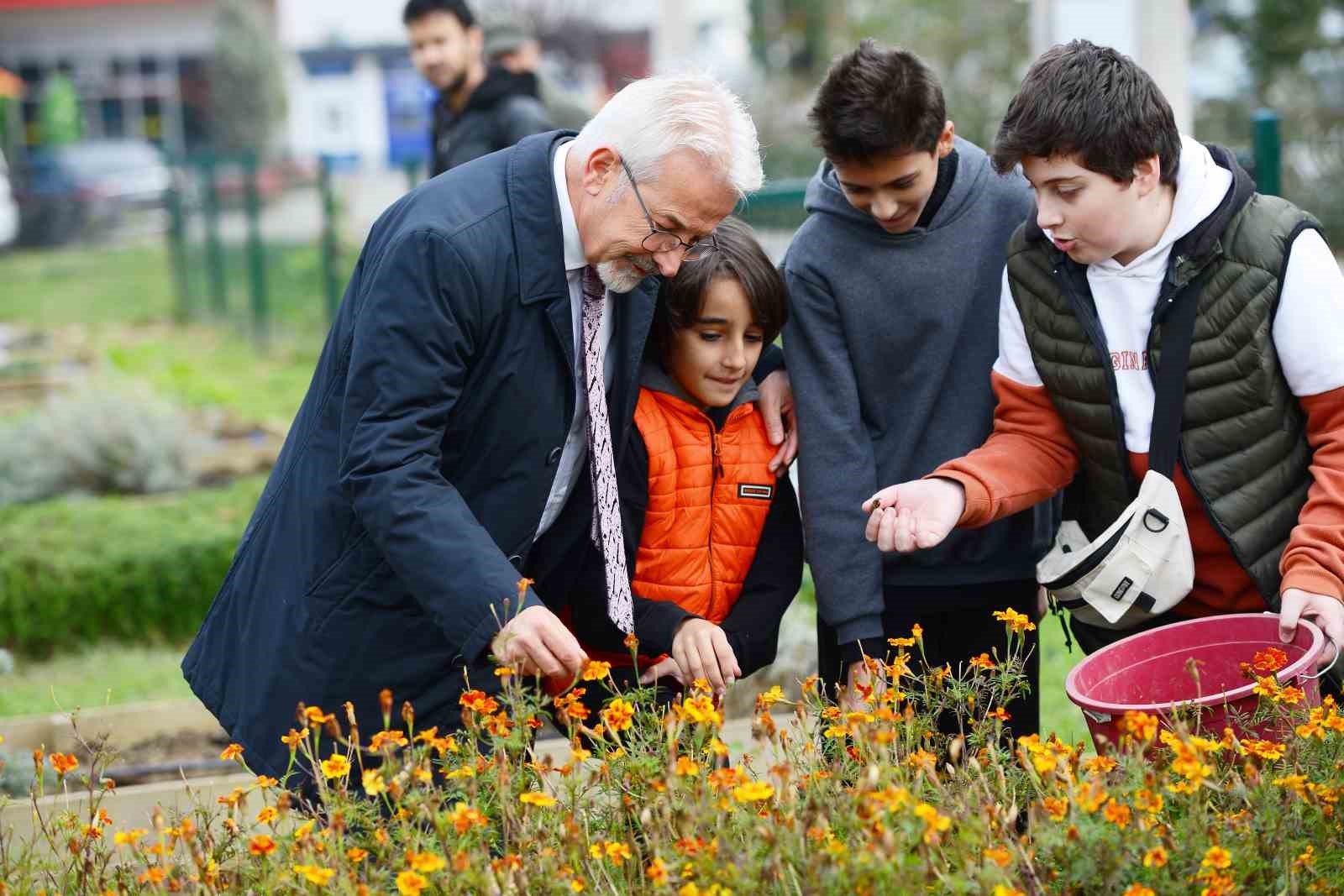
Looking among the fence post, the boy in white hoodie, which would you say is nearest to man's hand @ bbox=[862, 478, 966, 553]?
the boy in white hoodie

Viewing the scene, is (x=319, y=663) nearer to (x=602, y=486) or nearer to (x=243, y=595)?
(x=243, y=595)

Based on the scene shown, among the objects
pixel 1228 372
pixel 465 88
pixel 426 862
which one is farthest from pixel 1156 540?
pixel 465 88

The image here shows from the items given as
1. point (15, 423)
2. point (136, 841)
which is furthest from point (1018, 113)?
point (15, 423)

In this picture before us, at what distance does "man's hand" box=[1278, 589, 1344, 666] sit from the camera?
2.39 metres

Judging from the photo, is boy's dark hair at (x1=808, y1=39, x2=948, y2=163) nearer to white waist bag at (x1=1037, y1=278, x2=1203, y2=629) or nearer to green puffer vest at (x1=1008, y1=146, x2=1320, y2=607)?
green puffer vest at (x1=1008, y1=146, x2=1320, y2=607)

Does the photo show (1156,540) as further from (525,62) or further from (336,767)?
(525,62)

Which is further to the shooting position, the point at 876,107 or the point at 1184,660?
the point at 876,107

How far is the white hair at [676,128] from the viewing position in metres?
2.46

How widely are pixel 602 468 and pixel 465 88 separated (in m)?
3.77

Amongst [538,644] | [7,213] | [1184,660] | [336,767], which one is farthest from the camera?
[7,213]

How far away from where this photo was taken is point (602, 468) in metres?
2.67

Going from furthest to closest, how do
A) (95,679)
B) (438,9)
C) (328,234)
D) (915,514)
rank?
(328,234), (438,9), (95,679), (915,514)

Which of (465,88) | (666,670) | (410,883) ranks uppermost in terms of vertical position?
(465,88)

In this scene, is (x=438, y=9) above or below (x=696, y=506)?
above
